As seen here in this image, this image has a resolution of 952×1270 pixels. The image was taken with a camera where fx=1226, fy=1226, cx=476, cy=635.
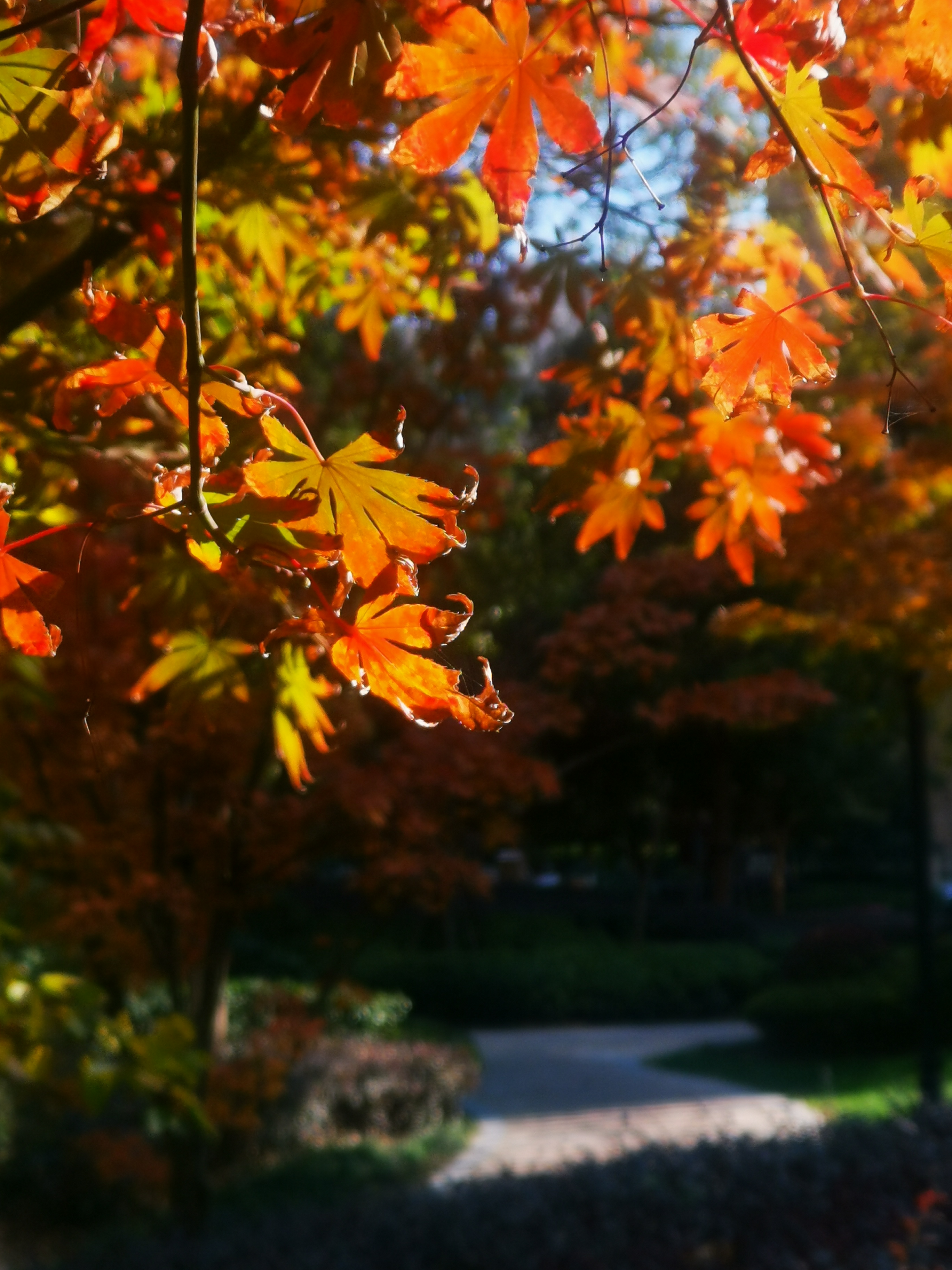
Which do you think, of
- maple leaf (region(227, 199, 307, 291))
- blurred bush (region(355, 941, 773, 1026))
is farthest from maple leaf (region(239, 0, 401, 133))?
blurred bush (region(355, 941, 773, 1026))

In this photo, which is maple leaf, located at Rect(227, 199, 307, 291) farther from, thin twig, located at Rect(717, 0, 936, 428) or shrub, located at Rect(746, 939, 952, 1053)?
shrub, located at Rect(746, 939, 952, 1053)

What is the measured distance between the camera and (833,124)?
105cm

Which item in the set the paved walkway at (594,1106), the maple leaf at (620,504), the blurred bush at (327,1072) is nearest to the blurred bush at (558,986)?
the paved walkway at (594,1106)

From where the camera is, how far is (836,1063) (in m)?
11.2

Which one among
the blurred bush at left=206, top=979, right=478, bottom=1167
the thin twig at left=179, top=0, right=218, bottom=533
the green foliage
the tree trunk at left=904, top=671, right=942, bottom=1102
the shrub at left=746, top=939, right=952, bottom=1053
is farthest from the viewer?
the shrub at left=746, top=939, right=952, bottom=1053

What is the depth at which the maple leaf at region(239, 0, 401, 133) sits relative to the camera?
3.30ft

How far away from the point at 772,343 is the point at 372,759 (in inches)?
185

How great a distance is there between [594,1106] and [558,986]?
5.03m

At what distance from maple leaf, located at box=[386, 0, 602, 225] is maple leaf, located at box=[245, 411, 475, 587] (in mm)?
221

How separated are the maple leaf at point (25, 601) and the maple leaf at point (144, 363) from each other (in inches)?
6.6

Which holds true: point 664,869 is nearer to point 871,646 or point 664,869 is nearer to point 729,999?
point 729,999

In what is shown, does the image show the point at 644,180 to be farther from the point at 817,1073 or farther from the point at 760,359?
the point at 817,1073

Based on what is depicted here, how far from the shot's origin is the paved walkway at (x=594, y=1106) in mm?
7727

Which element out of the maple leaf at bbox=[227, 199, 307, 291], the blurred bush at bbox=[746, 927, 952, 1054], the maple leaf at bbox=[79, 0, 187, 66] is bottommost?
the blurred bush at bbox=[746, 927, 952, 1054]
